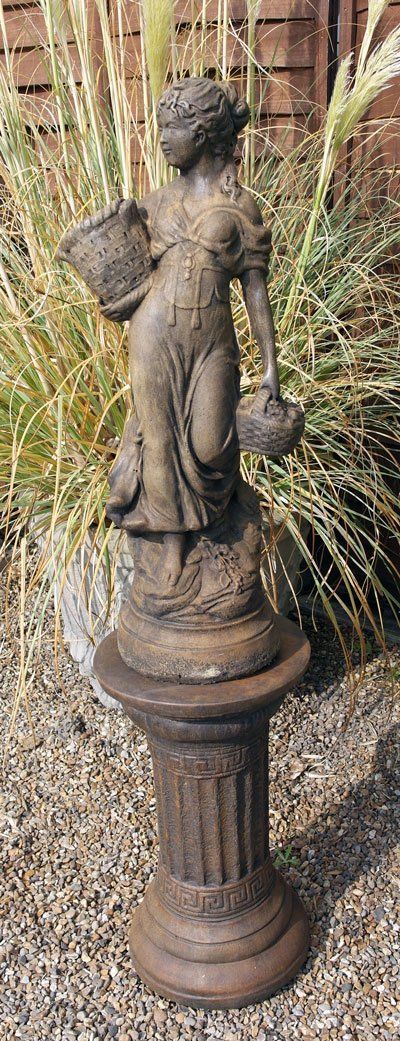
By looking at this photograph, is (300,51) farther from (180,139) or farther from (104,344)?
(180,139)

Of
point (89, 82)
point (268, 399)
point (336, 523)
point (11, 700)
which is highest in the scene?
point (89, 82)

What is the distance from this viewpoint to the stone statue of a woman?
1527 mm

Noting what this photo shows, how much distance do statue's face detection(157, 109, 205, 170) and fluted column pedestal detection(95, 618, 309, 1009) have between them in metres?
0.91

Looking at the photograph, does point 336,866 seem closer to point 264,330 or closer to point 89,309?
point 264,330

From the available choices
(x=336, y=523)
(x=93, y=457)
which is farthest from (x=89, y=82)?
(x=336, y=523)

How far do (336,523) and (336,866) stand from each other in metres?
0.87

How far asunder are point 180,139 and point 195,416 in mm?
432

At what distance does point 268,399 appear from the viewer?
164 centimetres

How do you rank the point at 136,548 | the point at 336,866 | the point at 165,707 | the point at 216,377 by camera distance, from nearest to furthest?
the point at 216,377 → the point at 165,707 → the point at 136,548 → the point at 336,866

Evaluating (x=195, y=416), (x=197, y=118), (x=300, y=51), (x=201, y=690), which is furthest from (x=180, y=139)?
(x=300, y=51)

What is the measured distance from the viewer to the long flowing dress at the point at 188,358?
1531 millimetres

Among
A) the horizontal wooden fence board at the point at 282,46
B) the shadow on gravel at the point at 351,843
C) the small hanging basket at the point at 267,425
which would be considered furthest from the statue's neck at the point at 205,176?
the horizontal wooden fence board at the point at 282,46

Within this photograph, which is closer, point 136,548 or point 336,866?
point 136,548

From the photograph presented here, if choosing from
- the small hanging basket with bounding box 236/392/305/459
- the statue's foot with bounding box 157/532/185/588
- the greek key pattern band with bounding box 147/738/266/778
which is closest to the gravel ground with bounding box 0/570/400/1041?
the greek key pattern band with bounding box 147/738/266/778
